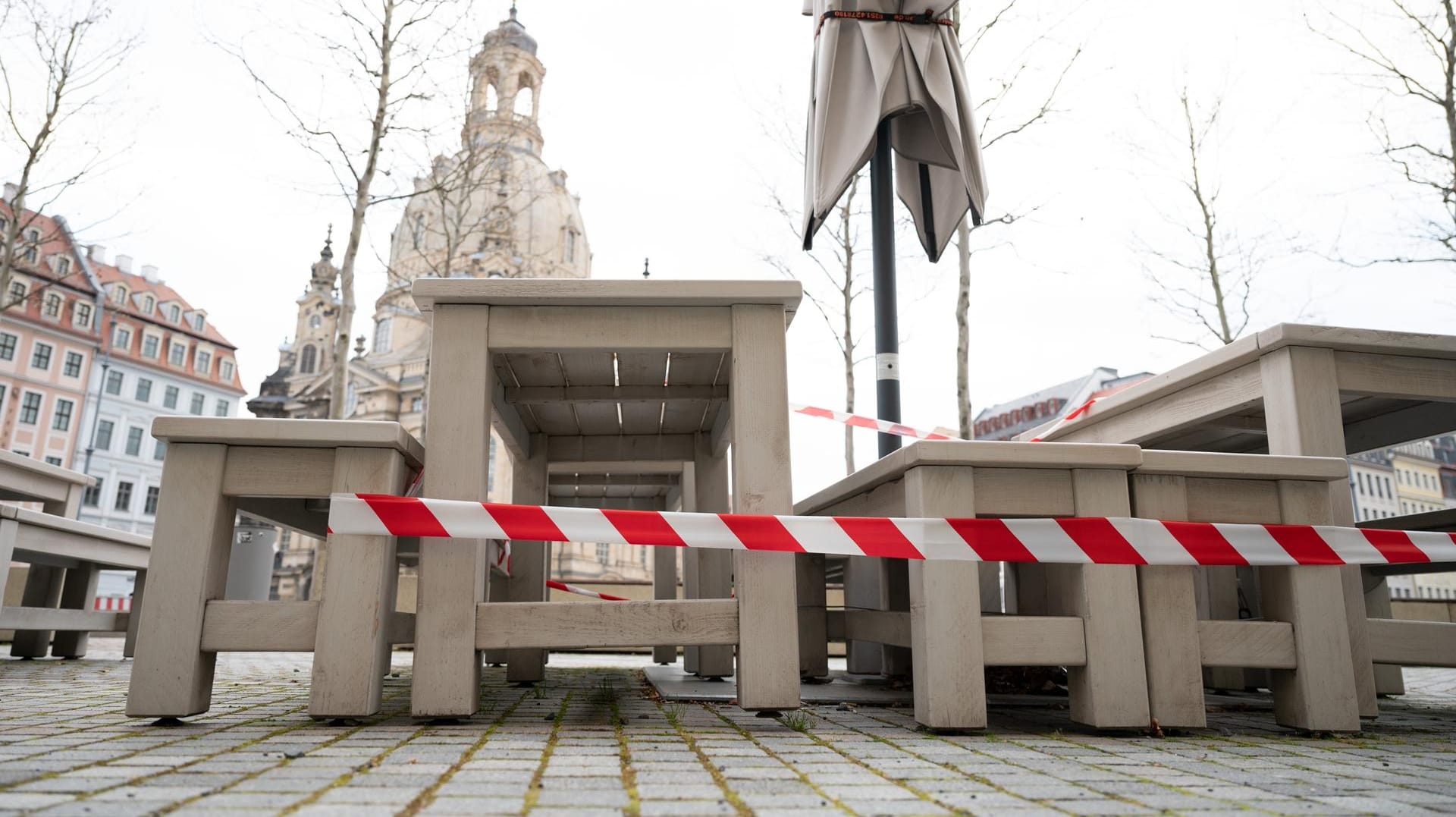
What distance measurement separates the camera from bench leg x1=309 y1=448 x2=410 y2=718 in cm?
308

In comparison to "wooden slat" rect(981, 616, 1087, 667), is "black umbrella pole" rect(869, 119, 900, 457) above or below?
above

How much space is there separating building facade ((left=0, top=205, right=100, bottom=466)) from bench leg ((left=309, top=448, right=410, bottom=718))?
2201 inches

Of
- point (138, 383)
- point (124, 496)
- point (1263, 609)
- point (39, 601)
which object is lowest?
point (39, 601)

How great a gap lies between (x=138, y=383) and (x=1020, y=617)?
217ft

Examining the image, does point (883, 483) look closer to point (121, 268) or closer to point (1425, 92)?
point (1425, 92)

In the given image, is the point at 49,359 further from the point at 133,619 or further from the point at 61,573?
the point at 133,619

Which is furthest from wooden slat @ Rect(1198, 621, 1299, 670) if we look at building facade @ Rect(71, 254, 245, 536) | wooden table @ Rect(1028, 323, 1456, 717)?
building facade @ Rect(71, 254, 245, 536)

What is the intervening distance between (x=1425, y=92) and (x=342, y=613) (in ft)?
43.8

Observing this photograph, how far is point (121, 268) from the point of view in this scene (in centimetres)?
6153

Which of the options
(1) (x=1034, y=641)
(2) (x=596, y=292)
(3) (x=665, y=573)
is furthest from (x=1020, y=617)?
(3) (x=665, y=573)

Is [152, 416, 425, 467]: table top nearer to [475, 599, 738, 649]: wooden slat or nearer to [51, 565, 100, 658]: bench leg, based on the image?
[475, 599, 738, 649]: wooden slat

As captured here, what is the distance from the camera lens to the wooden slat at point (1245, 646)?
3312 millimetres

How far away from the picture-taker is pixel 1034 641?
3154 mm

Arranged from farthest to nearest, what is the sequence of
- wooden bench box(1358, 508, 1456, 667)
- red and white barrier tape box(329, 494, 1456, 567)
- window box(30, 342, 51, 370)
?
1. window box(30, 342, 51, 370)
2. wooden bench box(1358, 508, 1456, 667)
3. red and white barrier tape box(329, 494, 1456, 567)
